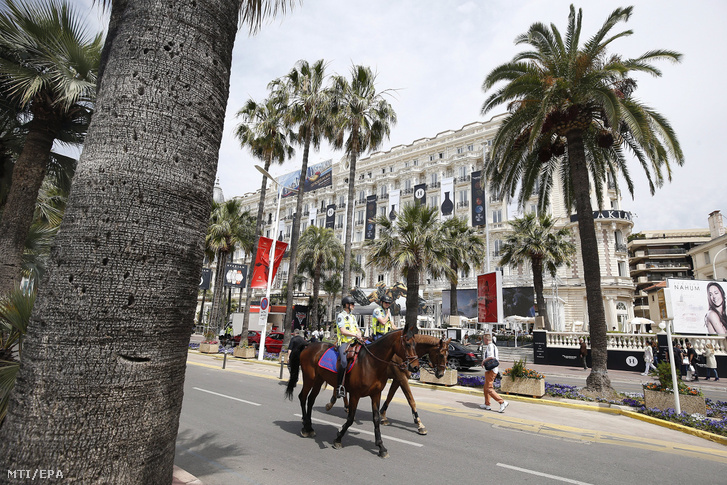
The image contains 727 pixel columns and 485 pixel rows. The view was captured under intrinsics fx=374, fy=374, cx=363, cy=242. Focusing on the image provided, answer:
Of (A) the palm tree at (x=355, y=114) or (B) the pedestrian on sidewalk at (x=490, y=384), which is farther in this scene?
(A) the palm tree at (x=355, y=114)

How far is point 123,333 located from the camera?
196 cm

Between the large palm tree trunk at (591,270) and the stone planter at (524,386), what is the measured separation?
167 cm

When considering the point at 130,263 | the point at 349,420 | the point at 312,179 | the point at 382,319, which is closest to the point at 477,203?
the point at 312,179

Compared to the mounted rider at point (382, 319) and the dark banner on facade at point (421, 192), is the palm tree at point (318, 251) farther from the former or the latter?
the mounted rider at point (382, 319)

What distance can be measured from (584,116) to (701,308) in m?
17.1

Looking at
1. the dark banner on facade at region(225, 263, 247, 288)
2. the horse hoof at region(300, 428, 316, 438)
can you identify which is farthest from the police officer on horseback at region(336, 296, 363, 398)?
the dark banner on facade at region(225, 263, 247, 288)

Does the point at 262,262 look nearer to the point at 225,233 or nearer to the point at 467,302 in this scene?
the point at 225,233

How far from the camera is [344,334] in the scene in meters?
7.16

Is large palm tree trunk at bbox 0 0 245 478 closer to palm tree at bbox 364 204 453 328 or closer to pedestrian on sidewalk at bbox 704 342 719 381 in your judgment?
palm tree at bbox 364 204 453 328

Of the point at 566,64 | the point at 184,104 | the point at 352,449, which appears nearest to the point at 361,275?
the point at 566,64

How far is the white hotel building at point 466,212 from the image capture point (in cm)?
4091

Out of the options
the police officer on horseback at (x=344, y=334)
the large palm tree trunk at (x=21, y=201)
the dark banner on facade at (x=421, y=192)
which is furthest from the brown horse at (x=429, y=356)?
the dark banner on facade at (x=421, y=192)

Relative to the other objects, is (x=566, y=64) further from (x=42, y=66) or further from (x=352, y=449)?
(x=42, y=66)

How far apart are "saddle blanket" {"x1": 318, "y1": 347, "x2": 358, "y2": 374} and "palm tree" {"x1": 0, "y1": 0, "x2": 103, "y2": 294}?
239 inches
